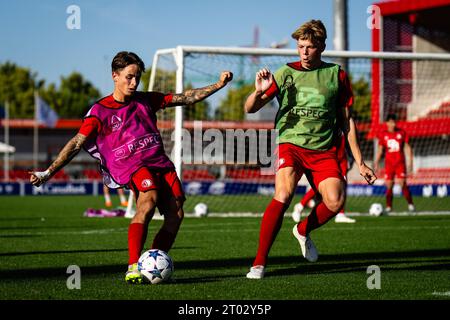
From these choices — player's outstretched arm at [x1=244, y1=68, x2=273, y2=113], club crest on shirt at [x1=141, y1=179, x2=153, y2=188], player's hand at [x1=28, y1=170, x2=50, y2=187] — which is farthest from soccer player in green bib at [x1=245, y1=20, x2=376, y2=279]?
player's hand at [x1=28, y1=170, x2=50, y2=187]

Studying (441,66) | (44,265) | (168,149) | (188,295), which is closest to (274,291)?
(188,295)

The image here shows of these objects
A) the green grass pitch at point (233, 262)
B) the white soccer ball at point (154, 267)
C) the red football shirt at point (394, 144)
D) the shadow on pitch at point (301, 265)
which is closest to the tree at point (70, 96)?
the red football shirt at point (394, 144)

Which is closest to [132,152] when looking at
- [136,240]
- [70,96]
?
[136,240]

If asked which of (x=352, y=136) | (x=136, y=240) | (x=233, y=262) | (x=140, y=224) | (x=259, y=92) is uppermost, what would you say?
(x=259, y=92)

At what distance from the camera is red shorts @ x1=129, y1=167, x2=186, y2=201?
6.48m

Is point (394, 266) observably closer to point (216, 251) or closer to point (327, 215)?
point (327, 215)

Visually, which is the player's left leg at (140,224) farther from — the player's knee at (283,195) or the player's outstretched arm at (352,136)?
the player's outstretched arm at (352,136)

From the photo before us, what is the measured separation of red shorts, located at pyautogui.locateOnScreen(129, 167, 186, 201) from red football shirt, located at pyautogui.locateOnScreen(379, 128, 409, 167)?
1180 centimetres

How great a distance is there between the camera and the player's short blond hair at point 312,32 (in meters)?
6.75

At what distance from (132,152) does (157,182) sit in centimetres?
32

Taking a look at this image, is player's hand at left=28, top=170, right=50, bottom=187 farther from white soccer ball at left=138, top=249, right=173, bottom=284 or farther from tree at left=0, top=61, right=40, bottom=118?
tree at left=0, top=61, right=40, bottom=118

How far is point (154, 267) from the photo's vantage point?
20.2 ft

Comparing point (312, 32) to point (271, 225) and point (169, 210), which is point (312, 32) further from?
point (169, 210)

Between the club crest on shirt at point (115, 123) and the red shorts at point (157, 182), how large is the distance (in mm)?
393
